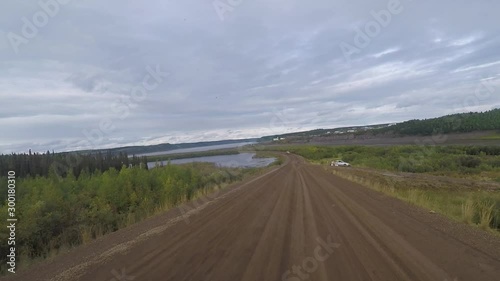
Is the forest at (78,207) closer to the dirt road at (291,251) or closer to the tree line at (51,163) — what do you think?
the dirt road at (291,251)

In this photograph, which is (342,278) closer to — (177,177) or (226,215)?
(226,215)

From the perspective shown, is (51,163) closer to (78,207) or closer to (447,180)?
(78,207)

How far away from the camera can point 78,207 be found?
15.8 m

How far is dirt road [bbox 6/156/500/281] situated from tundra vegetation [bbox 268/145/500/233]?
294 cm

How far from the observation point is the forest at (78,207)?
1201 cm

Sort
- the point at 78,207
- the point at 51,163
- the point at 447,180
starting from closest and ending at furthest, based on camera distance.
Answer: the point at 78,207
the point at 447,180
the point at 51,163

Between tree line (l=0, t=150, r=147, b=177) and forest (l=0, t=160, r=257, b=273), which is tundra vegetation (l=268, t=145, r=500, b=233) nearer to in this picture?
forest (l=0, t=160, r=257, b=273)

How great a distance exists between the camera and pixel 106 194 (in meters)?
19.7

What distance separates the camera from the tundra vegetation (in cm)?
1445

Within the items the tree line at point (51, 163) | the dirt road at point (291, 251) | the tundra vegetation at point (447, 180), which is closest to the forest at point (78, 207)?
Result: the dirt road at point (291, 251)

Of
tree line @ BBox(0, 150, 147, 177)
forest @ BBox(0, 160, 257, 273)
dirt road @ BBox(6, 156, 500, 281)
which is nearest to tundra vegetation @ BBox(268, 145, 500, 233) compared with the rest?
dirt road @ BBox(6, 156, 500, 281)

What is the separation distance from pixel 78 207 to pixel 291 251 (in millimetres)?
11217

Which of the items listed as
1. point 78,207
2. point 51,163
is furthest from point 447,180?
point 51,163

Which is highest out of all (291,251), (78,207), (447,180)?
(78,207)
